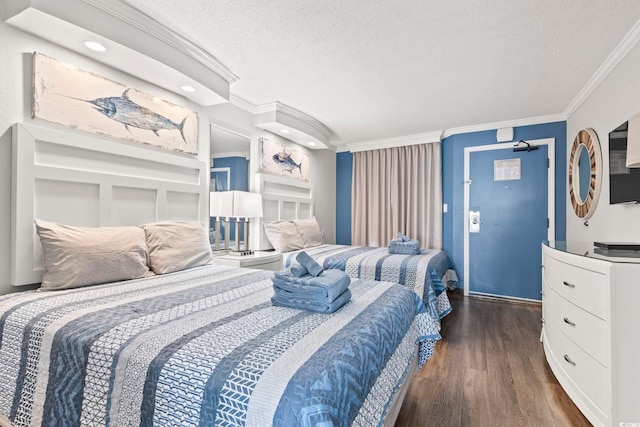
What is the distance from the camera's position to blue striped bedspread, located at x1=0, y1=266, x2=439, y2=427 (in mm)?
782

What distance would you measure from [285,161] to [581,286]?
3.27 m

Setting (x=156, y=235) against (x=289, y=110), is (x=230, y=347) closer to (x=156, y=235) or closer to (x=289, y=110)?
(x=156, y=235)

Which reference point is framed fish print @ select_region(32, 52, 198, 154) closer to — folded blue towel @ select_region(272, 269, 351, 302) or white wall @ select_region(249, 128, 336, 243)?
folded blue towel @ select_region(272, 269, 351, 302)

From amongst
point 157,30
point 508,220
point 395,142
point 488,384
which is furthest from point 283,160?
point 488,384

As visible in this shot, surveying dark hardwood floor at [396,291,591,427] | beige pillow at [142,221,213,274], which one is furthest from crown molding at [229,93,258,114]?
dark hardwood floor at [396,291,591,427]

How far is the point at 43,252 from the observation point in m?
1.68

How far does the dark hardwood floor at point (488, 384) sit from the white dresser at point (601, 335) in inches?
6.9

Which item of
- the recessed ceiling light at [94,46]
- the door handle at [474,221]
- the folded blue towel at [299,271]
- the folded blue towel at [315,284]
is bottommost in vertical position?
the folded blue towel at [315,284]

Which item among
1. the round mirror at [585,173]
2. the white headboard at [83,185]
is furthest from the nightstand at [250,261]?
the round mirror at [585,173]

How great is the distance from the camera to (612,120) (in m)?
2.40

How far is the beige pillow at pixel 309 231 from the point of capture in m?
4.05

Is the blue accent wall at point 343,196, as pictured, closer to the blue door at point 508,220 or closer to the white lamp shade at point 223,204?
the blue door at point 508,220

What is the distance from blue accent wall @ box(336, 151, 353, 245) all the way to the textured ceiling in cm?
194

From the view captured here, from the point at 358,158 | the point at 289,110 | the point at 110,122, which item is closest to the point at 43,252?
the point at 110,122
